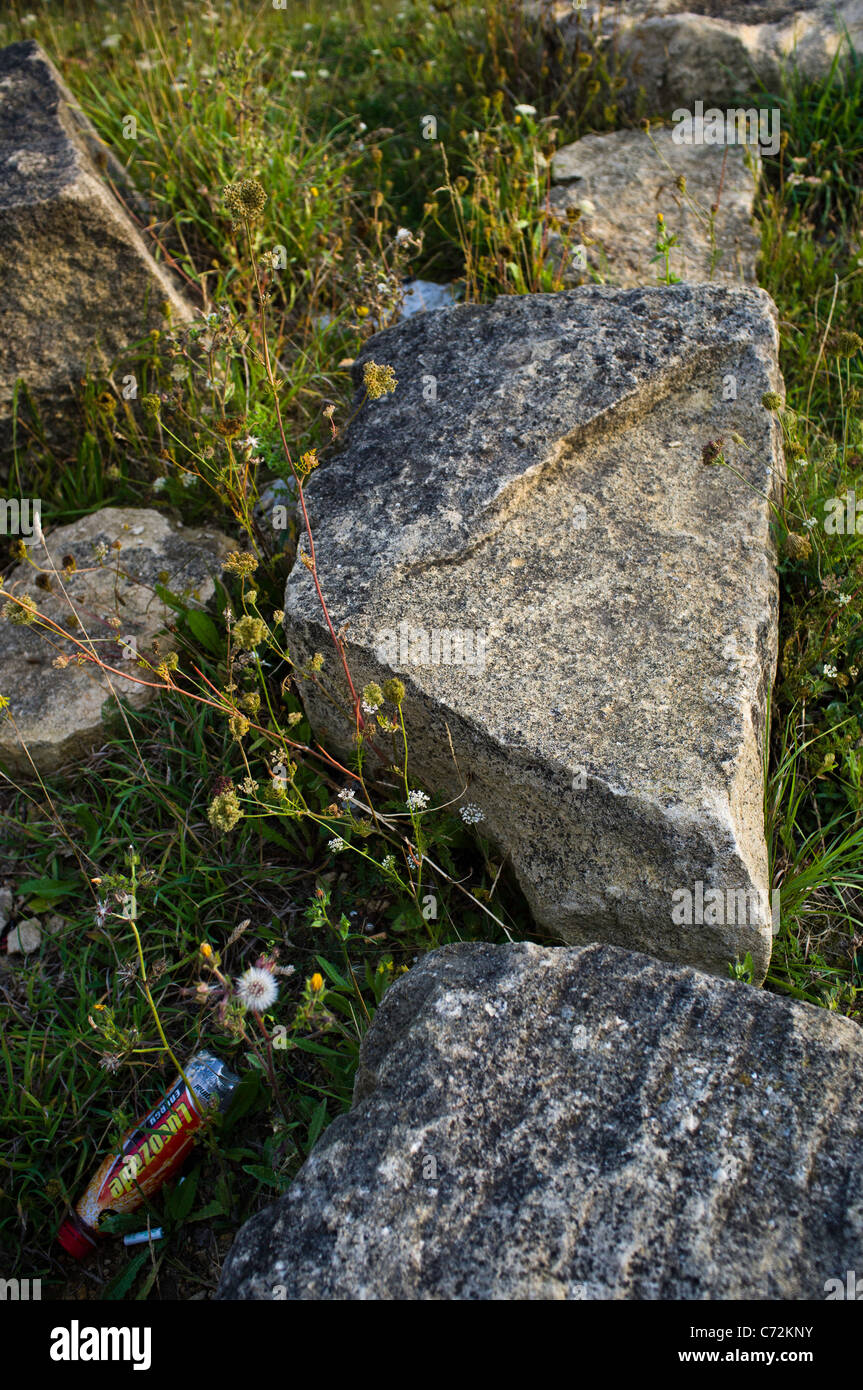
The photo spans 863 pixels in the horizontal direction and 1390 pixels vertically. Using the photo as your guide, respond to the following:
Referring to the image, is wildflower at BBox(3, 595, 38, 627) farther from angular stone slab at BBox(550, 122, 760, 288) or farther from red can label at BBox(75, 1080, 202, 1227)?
angular stone slab at BBox(550, 122, 760, 288)

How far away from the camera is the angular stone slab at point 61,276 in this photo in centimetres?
359

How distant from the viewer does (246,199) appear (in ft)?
8.10

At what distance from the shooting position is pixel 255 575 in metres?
3.33

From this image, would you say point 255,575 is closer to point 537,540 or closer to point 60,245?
point 537,540

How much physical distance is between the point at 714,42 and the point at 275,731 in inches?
177

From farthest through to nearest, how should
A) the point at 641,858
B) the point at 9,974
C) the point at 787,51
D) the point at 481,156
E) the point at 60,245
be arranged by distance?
the point at 787,51
the point at 481,156
the point at 60,245
the point at 9,974
the point at 641,858

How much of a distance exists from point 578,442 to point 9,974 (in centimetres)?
243

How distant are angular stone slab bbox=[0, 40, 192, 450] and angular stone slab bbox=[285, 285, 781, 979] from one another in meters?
1.07

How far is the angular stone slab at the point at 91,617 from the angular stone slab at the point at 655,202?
2.18m

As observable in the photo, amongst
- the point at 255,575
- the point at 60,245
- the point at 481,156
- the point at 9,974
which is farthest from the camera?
the point at 481,156

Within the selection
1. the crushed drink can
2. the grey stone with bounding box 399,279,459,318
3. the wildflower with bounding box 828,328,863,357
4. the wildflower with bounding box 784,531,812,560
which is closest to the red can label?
the crushed drink can

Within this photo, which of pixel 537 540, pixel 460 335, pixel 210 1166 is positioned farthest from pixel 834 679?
pixel 210 1166

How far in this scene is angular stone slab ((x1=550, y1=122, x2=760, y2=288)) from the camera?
4207mm

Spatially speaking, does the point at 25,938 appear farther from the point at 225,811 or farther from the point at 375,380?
the point at 375,380
